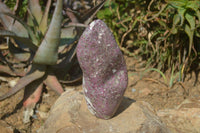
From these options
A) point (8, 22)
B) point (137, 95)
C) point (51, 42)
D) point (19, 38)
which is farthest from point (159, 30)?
point (8, 22)

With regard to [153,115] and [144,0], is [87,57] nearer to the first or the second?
[153,115]

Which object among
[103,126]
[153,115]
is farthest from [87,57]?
[153,115]

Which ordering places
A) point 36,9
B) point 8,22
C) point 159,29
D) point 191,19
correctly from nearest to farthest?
point 191,19 → point 8,22 → point 36,9 → point 159,29

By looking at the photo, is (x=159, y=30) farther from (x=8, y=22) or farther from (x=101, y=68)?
(x=8, y=22)

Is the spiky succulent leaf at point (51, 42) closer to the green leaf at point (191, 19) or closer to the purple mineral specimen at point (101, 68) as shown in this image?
the purple mineral specimen at point (101, 68)

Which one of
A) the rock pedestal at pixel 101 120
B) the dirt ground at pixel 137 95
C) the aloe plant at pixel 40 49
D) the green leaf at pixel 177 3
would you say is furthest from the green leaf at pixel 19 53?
the green leaf at pixel 177 3

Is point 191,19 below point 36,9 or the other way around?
below
